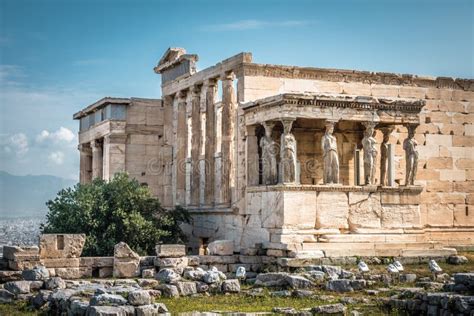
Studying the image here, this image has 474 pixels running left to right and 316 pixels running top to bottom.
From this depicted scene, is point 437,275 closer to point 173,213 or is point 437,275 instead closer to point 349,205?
point 349,205

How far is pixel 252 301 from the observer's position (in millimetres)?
16984

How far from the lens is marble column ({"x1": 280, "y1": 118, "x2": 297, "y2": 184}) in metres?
22.3

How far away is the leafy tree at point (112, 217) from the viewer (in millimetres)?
24625

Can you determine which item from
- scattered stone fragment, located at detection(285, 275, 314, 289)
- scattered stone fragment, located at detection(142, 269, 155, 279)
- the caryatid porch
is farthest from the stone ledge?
scattered stone fragment, located at detection(285, 275, 314, 289)

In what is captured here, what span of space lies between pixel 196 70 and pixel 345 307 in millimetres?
14815

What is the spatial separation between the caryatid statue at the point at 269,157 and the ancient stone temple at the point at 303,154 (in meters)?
0.03

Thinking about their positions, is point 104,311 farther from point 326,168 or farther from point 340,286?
point 326,168

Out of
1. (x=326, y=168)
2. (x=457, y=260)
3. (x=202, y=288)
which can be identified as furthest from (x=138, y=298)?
(x=457, y=260)

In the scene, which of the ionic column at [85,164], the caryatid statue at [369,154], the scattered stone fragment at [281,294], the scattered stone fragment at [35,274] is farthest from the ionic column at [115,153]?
the scattered stone fragment at [281,294]

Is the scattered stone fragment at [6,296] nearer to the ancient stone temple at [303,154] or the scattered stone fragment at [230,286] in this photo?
the scattered stone fragment at [230,286]

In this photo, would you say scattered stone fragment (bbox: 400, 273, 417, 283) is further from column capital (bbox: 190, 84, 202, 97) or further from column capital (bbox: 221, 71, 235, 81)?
column capital (bbox: 190, 84, 202, 97)

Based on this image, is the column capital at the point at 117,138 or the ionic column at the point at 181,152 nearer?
the ionic column at the point at 181,152

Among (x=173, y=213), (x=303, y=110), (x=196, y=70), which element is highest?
(x=196, y=70)

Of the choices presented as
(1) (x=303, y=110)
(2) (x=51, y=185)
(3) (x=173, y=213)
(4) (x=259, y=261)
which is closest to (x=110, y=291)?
(4) (x=259, y=261)
